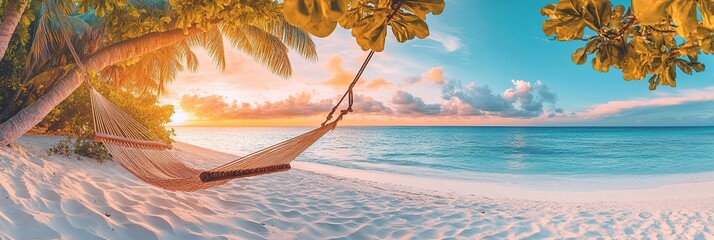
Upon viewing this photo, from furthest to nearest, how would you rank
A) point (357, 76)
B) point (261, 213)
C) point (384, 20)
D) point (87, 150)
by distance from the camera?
1. point (87, 150)
2. point (261, 213)
3. point (357, 76)
4. point (384, 20)

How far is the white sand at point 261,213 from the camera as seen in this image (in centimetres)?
195

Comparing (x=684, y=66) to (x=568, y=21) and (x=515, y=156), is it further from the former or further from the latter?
(x=515, y=156)

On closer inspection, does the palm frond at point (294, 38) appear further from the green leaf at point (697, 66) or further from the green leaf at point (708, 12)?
the green leaf at point (708, 12)

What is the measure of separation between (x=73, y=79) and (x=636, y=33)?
11.0 ft

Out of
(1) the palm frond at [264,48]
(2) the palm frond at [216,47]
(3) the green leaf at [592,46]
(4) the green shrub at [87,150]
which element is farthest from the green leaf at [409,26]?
(2) the palm frond at [216,47]

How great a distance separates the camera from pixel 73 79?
9.66 ft

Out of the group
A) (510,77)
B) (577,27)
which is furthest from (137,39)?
(510,77)

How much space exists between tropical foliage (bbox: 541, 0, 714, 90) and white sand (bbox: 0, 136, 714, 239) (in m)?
1.94

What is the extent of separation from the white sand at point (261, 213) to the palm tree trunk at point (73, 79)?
17 centimetres

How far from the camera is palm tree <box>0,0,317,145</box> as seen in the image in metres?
2.84

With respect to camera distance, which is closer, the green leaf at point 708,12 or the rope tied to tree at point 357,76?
the green leaf at point 708,12

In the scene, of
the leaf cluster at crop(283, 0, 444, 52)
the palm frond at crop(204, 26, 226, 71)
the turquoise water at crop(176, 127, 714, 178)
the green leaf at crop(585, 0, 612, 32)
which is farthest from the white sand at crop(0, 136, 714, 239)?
the turquoise water at crop(176, 127, 714, 178)

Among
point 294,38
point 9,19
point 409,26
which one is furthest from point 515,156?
point 409,26

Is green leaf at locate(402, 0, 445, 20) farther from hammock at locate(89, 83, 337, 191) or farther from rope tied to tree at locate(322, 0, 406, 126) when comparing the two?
hammock at locate(89, 83, 337, 191)
